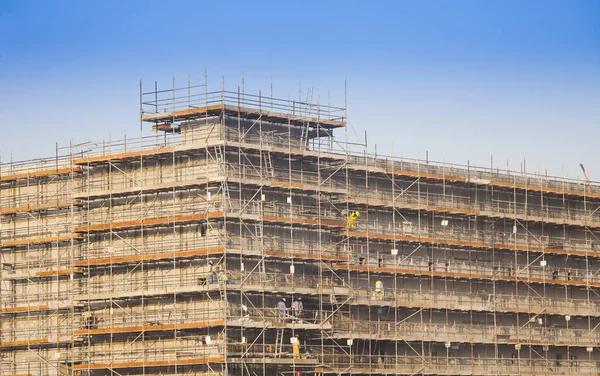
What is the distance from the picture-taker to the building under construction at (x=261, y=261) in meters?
97.3

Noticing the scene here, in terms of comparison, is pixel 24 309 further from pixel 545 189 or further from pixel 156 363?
pixel 545 189

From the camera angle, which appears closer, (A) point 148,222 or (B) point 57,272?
(A) point 148,222

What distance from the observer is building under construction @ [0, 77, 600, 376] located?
97.3 metres

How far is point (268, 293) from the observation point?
97.6 meters

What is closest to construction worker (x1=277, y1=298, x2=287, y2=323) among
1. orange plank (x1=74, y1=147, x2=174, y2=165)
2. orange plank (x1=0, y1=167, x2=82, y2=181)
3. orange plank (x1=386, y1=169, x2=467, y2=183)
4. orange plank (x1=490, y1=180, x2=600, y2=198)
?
orange plank (x1=74, y1=147, x2=174, y2=165)

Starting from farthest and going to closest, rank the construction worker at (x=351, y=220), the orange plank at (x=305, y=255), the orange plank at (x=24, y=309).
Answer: the orange plank at (x=24, y=309)
the construction worker at (x=351, y=220)
the orange plank at (x=305, y=255)

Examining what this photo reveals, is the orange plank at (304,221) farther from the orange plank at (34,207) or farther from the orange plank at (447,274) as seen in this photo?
the orange plank at (34,207)

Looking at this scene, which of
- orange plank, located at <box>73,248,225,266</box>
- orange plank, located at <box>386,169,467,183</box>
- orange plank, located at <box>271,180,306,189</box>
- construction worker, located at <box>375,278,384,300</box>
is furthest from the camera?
orange plank, located at <box>386,169,467,183</box>

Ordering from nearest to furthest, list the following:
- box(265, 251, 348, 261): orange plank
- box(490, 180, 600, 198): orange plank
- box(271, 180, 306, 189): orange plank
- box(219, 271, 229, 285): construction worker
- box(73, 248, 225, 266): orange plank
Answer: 1. box(219, 271, 229, 285): construction worker
2. box(73, 248, 225, 266): orange plank
3. box(265, 251, 348, 261): orange plank
4. box(271, 180, 306, 189): orange plank
5. box(490, 180, 600, 198): orange plank

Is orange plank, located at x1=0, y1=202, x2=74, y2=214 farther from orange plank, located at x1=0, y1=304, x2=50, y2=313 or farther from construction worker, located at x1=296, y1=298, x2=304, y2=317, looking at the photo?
construction worker, located at x1=296, y1=298, x2=304, y2=317

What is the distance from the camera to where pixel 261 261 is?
97688 mm

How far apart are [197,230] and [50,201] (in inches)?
514

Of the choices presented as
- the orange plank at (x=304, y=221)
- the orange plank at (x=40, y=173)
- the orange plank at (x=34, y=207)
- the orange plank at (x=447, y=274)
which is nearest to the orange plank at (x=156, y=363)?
the orange plank at (x=304, y=221)

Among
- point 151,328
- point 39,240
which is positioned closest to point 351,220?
point 151,328
